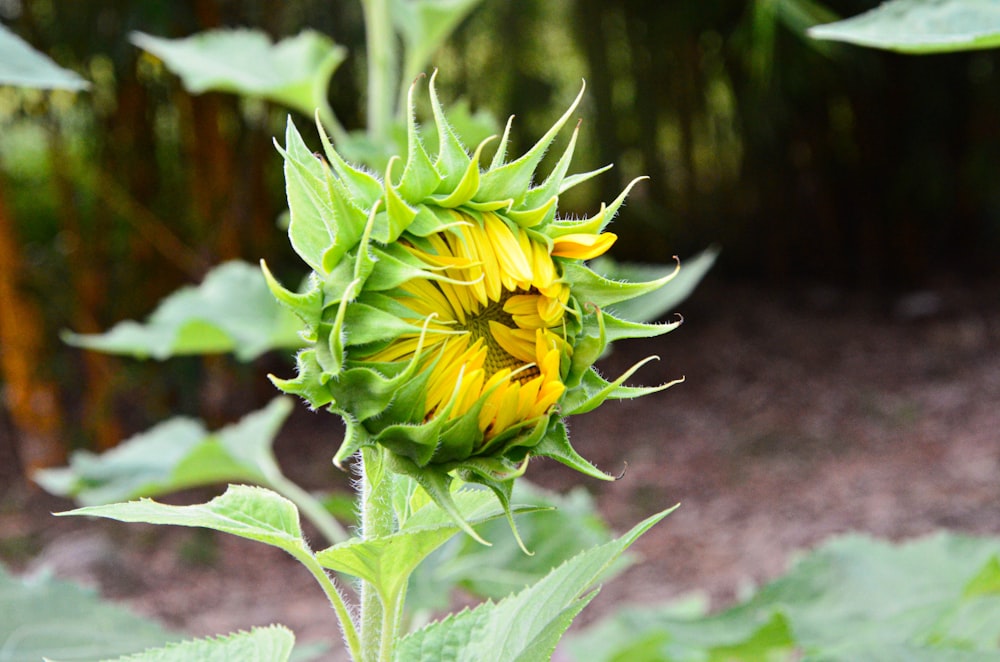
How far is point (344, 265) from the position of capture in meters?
0.38

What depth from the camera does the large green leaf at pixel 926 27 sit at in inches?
16.7

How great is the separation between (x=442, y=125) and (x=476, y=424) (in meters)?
0.11

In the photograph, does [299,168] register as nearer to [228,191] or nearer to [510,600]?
[510,600]

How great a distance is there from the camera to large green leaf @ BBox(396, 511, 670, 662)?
14.5 inches

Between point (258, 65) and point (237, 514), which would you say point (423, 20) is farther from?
point (237, 514)

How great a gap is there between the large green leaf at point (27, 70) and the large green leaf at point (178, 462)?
416 mm

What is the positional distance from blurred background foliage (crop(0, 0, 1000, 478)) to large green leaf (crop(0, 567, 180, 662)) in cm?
149

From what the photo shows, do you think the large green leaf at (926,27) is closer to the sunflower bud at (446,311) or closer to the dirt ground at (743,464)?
the sunflower bud at (446,311)

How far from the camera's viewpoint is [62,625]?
0.70 metres

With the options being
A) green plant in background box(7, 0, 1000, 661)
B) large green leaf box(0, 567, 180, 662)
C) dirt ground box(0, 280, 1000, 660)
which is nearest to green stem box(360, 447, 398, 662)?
green plant in background box(7, 0, 1000, 661)

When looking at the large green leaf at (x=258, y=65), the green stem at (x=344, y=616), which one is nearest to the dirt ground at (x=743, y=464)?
the large green leaf at (x=258, y=65)

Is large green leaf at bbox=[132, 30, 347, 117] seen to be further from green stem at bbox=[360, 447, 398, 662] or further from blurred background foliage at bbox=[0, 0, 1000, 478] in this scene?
blurred background foliage at bbox=[0, 0, 1000, 478]

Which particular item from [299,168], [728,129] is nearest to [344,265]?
[299,168]

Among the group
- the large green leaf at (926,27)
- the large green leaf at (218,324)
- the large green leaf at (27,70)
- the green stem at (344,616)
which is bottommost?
the large green leaf at (218,324)
